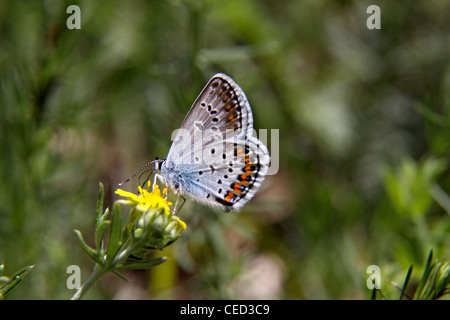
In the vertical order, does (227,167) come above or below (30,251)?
above

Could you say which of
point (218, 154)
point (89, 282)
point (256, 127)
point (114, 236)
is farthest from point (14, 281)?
point (256, 127)

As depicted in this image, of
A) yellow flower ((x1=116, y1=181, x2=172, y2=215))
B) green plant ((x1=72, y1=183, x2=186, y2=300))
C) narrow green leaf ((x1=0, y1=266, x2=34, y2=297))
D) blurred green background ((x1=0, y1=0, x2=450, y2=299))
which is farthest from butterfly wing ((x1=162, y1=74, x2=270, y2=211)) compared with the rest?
narrow green leaf ((x1=0, y1=266, x2=34, y2=297))

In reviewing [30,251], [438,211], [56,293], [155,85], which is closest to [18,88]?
[30,251]

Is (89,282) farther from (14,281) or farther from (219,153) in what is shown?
(219,153)

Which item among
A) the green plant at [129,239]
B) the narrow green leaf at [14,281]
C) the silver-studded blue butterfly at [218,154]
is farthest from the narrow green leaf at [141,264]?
the silver-studded blue butterfly at [218,154]

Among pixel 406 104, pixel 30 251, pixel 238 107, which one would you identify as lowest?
pixel 30 251

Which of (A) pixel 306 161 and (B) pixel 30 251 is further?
(A) pixel 306 161
